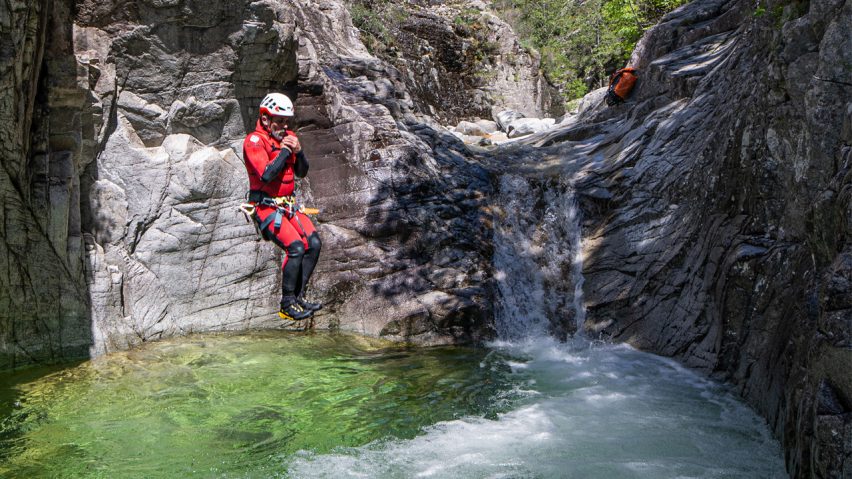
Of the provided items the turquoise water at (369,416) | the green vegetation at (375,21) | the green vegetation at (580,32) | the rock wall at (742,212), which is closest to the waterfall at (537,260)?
the rock wall at (742,212)

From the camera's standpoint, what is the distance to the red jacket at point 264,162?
22.8ft

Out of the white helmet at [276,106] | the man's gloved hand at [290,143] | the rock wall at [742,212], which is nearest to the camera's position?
the rock wall at [742,212]

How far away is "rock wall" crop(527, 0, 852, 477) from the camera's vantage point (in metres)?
4.64

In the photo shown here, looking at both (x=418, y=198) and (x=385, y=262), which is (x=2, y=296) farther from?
(x=418, y=198)

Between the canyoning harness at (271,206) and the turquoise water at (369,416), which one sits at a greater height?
the canyoning harness at (271,206)

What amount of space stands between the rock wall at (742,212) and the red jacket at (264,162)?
15.6 ft

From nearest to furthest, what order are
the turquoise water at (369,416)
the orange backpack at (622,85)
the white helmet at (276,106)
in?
the turquoise water at (369,416)
the white helmet at (276,106)
the orange backpack at (622,85)

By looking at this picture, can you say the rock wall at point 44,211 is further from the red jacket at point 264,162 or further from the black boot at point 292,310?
the black boot at point 292,310

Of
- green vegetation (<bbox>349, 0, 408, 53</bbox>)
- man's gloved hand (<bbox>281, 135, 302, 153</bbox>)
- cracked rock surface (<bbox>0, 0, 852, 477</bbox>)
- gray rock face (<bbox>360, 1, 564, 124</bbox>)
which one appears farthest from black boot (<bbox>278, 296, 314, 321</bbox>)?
gray rock face (<bbox>360, 1, 564, 124</bbox>)

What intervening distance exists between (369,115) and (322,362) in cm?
467

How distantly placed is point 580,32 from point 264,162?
2115 centimetres

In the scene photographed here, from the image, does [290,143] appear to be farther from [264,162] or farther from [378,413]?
[378,413]

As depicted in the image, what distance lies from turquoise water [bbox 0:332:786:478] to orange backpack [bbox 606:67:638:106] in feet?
20.6

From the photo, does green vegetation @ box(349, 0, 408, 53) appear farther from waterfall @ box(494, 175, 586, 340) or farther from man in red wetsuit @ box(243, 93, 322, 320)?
man in red wetsuit @ box(243, 93, 322, 320)
